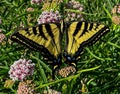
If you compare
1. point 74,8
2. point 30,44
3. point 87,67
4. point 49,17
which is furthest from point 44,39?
point 74,8

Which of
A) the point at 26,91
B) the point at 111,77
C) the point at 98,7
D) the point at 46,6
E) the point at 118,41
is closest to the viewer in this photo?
the point at 26,91

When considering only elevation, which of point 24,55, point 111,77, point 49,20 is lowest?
point 111,77

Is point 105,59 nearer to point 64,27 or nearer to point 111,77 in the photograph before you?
point 111,77

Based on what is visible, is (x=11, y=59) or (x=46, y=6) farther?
(x=46, y=6)

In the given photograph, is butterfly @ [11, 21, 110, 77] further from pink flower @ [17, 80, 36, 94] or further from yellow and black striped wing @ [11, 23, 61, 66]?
pink flower @ [17, 80, 36, 94]

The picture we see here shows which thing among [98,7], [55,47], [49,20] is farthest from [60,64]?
[98,7]

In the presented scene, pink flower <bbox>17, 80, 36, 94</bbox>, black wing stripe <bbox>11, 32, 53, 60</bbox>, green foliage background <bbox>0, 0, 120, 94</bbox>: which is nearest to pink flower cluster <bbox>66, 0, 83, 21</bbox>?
green foliage background <bbox>0, 0, 120, 94</bbox>
